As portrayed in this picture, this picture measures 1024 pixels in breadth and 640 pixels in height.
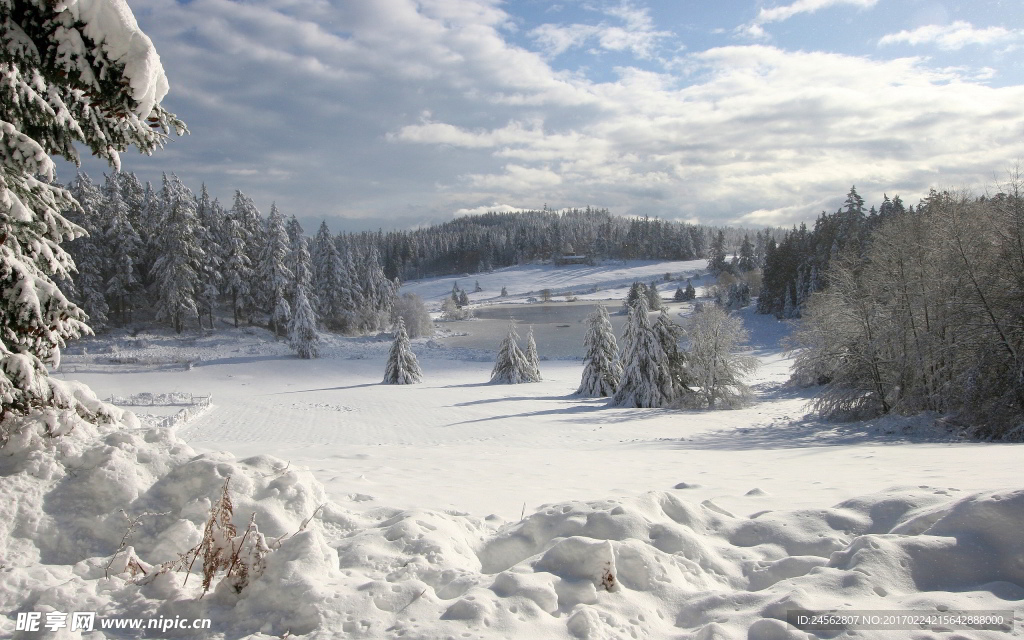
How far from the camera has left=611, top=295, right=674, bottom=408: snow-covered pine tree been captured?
2853cm

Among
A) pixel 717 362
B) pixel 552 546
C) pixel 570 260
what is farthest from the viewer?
pixel 570 260

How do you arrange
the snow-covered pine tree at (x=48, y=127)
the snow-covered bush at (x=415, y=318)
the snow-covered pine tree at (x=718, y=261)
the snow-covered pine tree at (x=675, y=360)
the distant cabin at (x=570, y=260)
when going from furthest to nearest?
1. the distant cabin at (x=570, y=260)
2. the snow-covered pine tree at (x=718, y=261)
3. the snow-covered bush at (x=415, y=318)
4. the snow-covered pine tree at (x=675, y=360)
5. the snow-covered pine tree at (x=48, y=127)

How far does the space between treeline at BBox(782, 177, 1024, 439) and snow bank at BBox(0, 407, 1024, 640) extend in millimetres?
13783

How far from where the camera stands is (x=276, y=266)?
174 feet

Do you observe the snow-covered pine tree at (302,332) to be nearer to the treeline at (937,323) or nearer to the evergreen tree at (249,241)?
the evergreen tree at (249,241)

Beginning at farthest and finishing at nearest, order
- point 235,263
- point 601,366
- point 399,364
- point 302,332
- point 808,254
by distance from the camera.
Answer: point 808,254 → point 235,263 → point 302,332 → point 399,364 → point 601,366

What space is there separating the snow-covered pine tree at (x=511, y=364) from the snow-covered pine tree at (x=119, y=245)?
3647 cm

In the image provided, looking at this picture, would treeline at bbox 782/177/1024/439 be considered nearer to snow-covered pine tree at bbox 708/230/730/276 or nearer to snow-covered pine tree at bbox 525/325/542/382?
snow-covered pine tree at bbox 525/325/542/382

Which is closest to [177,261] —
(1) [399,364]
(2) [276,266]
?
(2) [276,266]

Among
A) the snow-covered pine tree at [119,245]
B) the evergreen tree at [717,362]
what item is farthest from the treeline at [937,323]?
the snow-covered pine tree at [119,245]

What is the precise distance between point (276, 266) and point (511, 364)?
28381 millimetres

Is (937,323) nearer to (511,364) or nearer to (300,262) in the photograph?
(511,364)

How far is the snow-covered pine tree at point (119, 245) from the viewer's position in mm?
48969

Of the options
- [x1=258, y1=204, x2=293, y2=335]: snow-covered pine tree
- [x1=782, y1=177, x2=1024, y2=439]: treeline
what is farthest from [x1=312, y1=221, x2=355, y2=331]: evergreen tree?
[x1=782, y1=177, x2=1024, y2=439]: treeline
